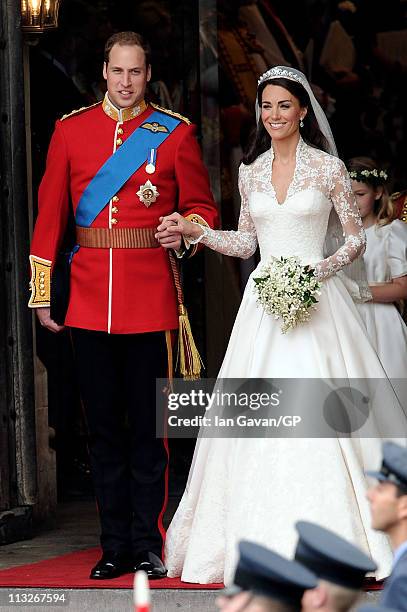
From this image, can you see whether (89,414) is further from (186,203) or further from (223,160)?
(223,160)

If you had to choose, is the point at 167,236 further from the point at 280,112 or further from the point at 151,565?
the point at 151,565

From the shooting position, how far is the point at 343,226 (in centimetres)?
547

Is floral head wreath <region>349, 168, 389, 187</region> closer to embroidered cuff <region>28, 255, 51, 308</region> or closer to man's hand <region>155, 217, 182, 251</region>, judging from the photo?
man's hand <region>155, 217, 182, 251</region>

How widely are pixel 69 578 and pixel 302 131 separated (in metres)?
1.94

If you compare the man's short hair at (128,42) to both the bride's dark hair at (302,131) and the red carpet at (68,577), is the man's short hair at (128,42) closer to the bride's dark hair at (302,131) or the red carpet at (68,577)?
the bride's dark hair at (302,131)

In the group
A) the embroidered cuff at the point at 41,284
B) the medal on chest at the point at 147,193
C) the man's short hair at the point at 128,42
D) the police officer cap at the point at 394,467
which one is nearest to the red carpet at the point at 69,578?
the embroidered cuff at the point at 41,284

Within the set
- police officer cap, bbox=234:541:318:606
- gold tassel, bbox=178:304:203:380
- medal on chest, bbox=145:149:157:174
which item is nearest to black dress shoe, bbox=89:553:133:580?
gold tassel, bbox=178:304:203:380

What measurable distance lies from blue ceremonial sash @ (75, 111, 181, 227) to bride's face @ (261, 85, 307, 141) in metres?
0.40

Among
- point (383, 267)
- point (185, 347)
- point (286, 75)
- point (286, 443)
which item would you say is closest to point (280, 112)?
point (286, 75)

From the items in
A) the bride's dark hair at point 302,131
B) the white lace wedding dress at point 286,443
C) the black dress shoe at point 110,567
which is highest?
the bride's dark hair at point 302,131

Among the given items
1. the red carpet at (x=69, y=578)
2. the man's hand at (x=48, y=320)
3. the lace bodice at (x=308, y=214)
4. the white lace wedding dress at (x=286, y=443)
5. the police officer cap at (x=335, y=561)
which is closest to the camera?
the police officer cap at (x=335, y=561)

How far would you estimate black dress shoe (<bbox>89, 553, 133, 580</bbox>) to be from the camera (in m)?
5.48

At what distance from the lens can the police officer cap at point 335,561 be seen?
261 centimetres

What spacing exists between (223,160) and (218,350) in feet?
4.02
